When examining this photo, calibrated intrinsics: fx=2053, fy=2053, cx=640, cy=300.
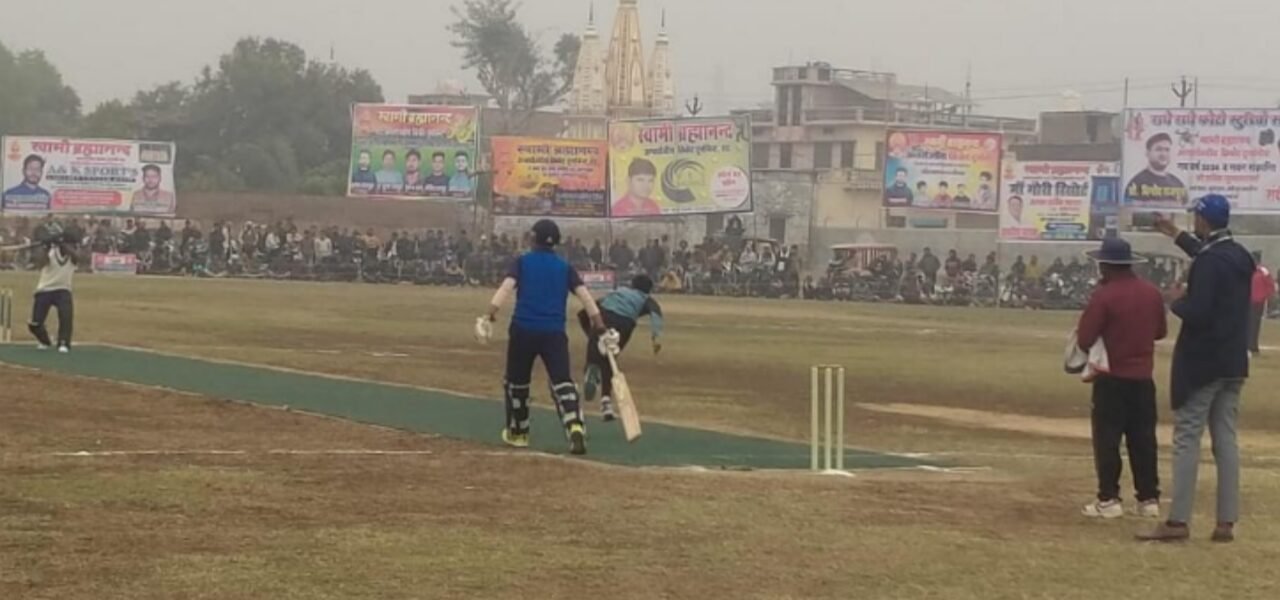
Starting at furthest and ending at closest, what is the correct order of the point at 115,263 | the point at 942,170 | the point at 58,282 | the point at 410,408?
the point at 942,170 → the point at 115,263 → the point at 58,282 → the point at 410,408

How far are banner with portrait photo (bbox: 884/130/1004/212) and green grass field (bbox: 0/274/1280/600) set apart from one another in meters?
40.2

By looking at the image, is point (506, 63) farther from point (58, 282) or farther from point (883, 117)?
point (58, 282)

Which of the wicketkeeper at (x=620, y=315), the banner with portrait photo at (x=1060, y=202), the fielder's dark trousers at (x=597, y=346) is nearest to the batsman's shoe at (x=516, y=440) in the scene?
the fielder's dark trousers at (x=597, y=346)

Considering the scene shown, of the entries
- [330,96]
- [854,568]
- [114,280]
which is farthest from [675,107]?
[854,568]

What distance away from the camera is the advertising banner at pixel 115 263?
57.8 meters

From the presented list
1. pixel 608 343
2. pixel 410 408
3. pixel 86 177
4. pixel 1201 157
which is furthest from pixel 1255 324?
pixel 86 177

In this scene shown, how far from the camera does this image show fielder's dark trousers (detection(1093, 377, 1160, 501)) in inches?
496

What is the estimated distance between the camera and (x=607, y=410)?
61.2 ft

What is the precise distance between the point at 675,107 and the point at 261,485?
100 metres

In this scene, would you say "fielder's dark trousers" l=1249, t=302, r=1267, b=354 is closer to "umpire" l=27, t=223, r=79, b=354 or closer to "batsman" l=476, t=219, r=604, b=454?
"batsman" l=476, t=219, r=604, b=454

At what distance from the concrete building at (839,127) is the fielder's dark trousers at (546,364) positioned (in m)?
78.5

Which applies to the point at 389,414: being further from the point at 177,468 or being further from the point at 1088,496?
the point at 1088,496

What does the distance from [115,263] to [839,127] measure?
54.3 m

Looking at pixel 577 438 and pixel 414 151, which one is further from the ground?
pixel 414 151
